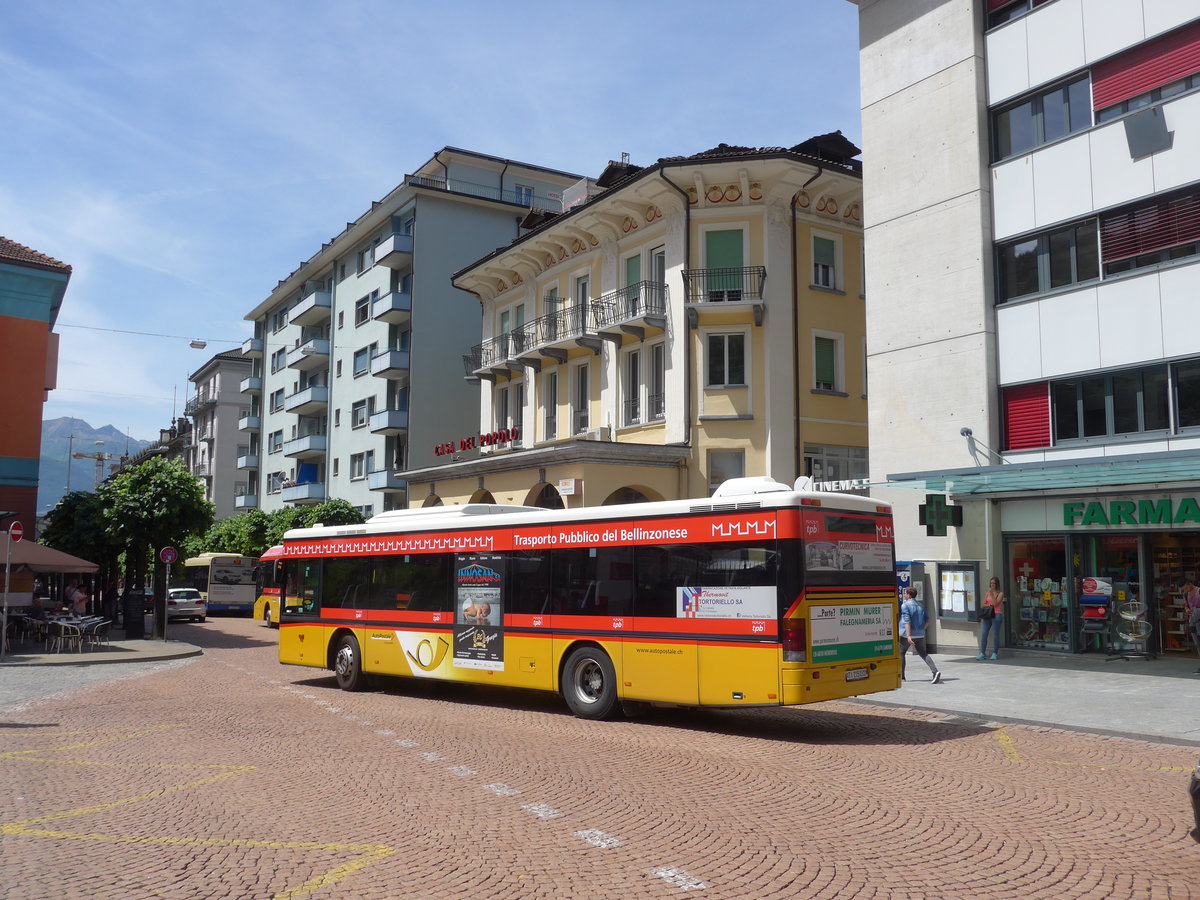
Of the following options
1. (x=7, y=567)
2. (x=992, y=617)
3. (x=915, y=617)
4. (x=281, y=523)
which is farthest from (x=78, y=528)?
(x=992, y=617)

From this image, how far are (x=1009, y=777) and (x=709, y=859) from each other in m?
4.27

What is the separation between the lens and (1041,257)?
20594mm

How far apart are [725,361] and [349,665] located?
15433mm

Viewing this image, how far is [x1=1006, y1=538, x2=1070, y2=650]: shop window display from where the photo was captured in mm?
20266

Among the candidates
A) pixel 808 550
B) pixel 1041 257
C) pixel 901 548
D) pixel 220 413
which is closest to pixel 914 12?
pixel 1041 257

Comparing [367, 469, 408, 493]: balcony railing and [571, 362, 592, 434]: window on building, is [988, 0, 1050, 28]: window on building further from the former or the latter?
[367, 469, 408, 493]: balcony railing

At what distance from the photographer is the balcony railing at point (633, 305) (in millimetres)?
29891

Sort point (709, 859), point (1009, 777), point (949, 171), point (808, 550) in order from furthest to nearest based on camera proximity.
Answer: point (949, 171)
point (808, 550)
point (1009, 777)
point (709, 859)

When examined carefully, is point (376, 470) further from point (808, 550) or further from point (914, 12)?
point (808, 550)

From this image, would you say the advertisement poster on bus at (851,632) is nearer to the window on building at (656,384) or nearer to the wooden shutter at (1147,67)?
the wooden shutter at (1147,67)

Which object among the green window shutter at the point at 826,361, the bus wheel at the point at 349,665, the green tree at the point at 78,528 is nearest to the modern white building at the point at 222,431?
the green tree at the point at 78,528

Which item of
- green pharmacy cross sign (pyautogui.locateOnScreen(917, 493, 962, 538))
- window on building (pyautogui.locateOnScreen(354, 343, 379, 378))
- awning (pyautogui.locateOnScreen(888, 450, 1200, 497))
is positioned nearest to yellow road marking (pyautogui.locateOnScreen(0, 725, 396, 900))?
awning (pyautogui.locateOnScreen(888, 450, 1200, 497))

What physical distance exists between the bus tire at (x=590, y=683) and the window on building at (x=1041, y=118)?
14.3 meters

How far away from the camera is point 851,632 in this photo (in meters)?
12.1
